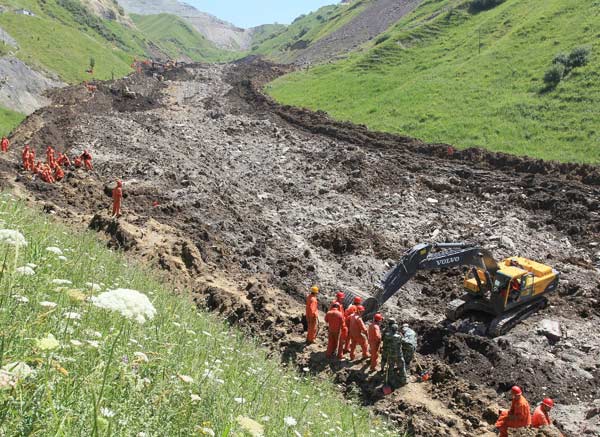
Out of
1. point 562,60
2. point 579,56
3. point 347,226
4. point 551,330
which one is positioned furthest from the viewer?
point 562,60

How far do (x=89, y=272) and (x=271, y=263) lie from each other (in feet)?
28.4

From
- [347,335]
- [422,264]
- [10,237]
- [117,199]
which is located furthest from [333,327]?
[117,199]

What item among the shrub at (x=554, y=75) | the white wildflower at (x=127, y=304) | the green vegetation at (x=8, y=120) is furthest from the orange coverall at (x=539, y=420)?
the green vegetation at (x=8, y=120)

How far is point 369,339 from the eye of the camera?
411 inches

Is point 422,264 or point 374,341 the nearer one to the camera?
point 374,341

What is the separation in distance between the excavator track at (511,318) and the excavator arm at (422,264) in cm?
A: 101

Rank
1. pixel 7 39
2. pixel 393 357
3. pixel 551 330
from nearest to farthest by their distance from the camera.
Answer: pixel 393 357, pixel 551 330, pixel 7 39

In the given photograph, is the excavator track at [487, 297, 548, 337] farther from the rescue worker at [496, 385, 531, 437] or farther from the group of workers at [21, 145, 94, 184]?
the group of workers at [21, 145, 94, 184]

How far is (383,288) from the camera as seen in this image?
1209cm

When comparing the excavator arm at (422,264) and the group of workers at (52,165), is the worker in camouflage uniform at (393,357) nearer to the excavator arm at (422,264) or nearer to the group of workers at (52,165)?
the excavator arm at (422,264)

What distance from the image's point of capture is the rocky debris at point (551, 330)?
12.3m

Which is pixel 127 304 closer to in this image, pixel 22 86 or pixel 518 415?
pixel 518 415

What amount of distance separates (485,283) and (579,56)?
22189mm

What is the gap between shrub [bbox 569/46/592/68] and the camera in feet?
94.0
